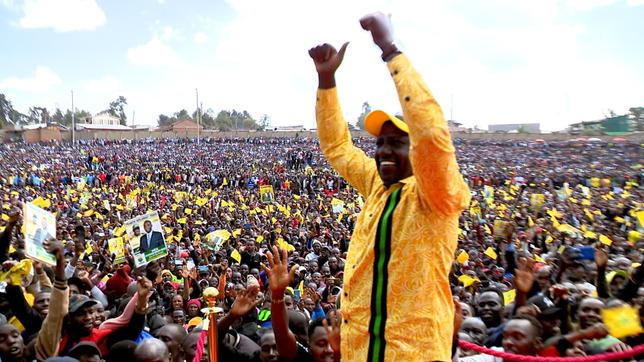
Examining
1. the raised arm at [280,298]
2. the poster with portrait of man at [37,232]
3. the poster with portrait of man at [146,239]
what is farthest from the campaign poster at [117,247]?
the raised arm at [280,298]

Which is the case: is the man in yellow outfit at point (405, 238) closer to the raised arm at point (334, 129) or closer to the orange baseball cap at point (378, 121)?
the orange baseball cap at point (378, 121)

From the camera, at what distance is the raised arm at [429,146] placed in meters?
1.84

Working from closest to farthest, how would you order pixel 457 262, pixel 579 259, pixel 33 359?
pixel 33 359 < pixel 579 259 < pixel 457 262

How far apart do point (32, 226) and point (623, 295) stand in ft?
16.5

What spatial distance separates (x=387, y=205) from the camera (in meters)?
2.12

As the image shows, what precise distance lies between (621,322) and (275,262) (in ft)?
7.62

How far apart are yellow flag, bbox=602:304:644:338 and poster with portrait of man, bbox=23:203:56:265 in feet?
12.5

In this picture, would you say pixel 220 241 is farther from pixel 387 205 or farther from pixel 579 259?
pixel 387 205

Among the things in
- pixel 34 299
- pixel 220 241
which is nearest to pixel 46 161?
pixel 220 241

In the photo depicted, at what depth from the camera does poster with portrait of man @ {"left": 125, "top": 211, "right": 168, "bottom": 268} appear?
731cm

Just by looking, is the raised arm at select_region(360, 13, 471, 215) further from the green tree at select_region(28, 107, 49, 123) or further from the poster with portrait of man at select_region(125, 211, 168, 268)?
the green tree at select_region(28, 107, 49, 123)

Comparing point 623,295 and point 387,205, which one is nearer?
point 387,205

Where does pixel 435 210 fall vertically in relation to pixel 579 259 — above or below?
above

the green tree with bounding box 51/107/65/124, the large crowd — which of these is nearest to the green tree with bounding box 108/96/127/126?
the green tree with bounding box 51/107/65/124
